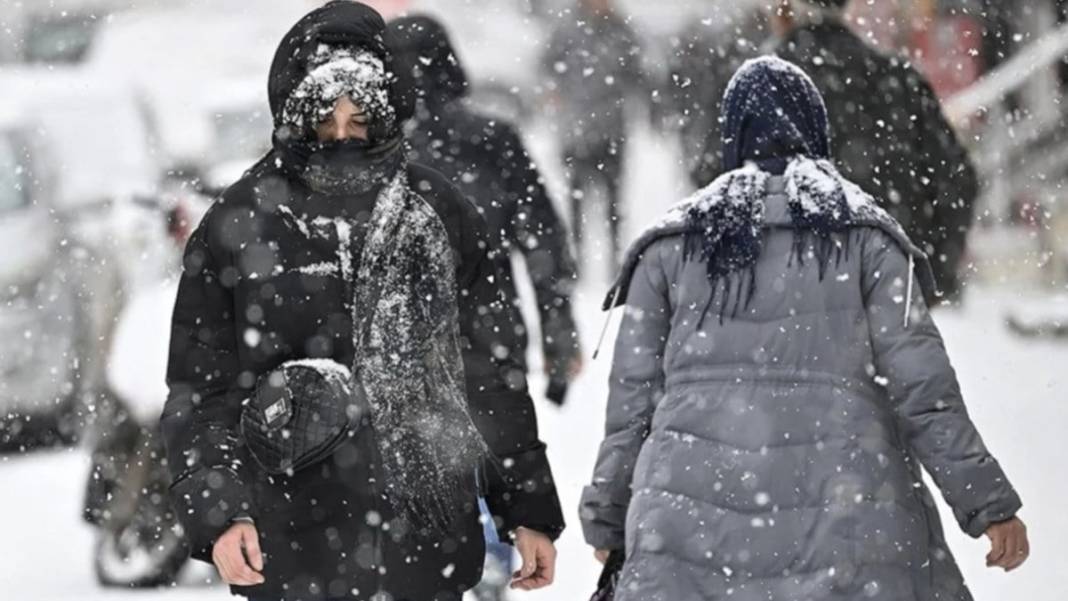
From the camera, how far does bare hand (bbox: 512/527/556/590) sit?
4.47 meters

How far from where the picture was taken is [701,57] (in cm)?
2186

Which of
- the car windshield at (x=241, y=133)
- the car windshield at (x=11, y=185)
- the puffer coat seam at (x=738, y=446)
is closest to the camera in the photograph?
the puffer coat seam at (x=738, y=446)

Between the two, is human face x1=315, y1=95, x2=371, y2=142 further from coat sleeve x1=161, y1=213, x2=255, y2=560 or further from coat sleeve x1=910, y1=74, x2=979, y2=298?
coat sleeve x1=910, y1=74, x2=979, y2=298

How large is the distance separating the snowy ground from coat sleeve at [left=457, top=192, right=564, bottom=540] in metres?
3.45

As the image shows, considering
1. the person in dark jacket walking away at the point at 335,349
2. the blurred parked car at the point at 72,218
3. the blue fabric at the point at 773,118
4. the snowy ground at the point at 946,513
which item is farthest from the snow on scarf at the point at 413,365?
the blurred parked car at the point at 72,218

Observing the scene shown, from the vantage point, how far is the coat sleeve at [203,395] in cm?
429

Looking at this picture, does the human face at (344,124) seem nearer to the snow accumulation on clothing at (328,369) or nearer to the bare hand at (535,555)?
the snow accumulation on clothing at (328,369)

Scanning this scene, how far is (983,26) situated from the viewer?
20.8 metres

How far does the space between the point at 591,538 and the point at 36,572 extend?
534cm

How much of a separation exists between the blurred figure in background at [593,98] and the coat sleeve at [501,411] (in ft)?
35.8

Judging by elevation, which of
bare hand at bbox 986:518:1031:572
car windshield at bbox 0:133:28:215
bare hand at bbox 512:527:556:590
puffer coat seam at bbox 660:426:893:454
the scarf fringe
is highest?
car windshield at bbox 0:133:28:215

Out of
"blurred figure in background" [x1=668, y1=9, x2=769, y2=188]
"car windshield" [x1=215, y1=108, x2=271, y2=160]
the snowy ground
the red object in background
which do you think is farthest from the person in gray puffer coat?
the red object in background

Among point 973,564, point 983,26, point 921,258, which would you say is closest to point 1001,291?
point 983,26

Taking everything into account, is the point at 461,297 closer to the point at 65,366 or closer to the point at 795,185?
the point at 795,185
